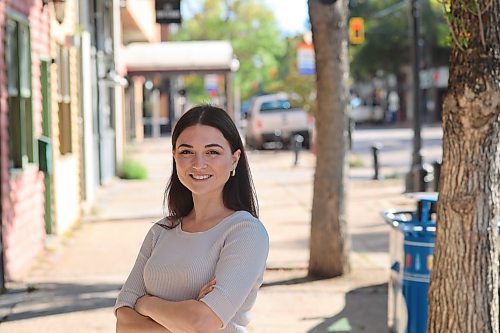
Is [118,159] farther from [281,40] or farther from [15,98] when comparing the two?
[281,40]

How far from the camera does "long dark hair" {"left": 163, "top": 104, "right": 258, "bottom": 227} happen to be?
352cm

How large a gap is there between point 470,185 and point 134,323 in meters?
2.15

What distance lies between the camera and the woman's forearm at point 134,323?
11.2 feet

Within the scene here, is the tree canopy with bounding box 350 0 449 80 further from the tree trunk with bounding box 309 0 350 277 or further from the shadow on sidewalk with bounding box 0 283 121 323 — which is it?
the shadow on sidewalk with bounding box 0 283 121 323

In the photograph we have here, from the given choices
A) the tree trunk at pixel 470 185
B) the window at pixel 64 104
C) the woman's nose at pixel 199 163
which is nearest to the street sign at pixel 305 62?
the window at pixel 64 104

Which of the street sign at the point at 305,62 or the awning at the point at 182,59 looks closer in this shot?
the awning at the point at 182,59

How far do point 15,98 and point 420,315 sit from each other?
5.24 m

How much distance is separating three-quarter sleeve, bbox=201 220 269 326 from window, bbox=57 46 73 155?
1066 centimetres

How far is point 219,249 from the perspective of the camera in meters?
3.38

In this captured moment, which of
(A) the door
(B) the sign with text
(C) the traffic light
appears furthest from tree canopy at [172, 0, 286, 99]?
(A) the door

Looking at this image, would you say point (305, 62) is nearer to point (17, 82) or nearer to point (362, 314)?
point (17, 82)

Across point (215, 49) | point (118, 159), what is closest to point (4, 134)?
point (118, 159)

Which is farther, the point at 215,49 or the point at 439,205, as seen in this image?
the point at 215,49

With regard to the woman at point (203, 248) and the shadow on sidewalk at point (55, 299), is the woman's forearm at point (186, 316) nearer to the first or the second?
the woman at point (203, 248)
